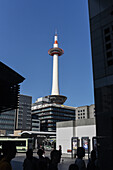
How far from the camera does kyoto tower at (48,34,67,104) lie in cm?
14600

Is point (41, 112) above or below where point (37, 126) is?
above

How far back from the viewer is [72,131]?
3325 cm

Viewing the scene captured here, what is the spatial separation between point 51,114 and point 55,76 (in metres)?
40.8

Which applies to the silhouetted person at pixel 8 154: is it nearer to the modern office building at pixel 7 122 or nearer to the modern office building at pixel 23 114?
the modern office building at pixel 7 122

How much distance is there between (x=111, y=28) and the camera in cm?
908

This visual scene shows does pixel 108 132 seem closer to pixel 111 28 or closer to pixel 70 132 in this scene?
pixel 111 28

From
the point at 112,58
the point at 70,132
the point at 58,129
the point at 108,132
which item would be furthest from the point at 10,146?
the point at 58,129

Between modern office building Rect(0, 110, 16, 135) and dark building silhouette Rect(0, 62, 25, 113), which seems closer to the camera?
dark building silhouette Rect(0, 62, 25, 113)

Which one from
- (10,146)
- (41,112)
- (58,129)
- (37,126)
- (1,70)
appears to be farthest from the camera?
(41,112)

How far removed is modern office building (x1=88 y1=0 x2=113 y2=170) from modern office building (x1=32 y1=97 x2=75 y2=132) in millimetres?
111132

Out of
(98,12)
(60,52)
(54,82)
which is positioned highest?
(60,52)

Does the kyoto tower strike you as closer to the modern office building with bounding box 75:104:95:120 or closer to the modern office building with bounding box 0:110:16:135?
the modern office building with bounding box 75:104:95:120

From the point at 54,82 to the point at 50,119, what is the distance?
4028 cm

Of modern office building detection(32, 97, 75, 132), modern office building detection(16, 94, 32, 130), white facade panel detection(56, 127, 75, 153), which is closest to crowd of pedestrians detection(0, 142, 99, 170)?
white facade panel detection(56, 127, 75, 153)
